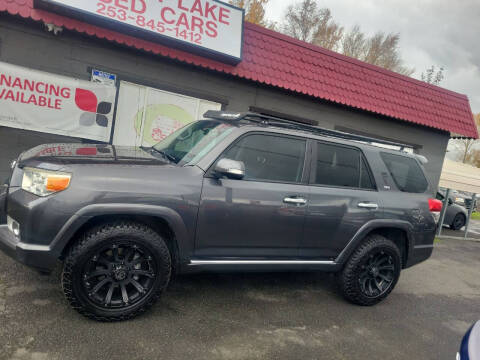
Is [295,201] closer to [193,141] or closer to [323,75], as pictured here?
[193,141]

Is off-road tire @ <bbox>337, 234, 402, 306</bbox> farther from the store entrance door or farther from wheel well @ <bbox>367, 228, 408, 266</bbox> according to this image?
the store entrance door

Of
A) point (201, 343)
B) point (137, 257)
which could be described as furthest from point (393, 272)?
point (137, 257)

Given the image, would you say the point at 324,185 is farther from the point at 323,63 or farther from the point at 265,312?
the point at 323,63

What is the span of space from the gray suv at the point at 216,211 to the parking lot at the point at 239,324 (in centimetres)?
26

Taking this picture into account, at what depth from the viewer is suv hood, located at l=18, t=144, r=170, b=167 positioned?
9.15 ft

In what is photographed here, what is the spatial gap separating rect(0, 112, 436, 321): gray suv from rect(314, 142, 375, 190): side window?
0.04ft

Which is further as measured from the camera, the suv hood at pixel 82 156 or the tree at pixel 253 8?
the tree at pixel 253 8

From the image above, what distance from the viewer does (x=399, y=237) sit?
420cm

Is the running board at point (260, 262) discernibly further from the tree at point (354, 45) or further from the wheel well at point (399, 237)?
the tree at point (354, 45)

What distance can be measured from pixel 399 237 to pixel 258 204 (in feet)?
6.94

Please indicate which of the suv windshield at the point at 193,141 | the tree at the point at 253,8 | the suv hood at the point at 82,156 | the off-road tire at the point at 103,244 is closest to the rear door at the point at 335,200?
the suv windshield at the point at 193,141

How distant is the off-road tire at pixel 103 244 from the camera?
8.68 feet

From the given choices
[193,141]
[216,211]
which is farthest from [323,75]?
[216,211]

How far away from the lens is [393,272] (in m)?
4.06
